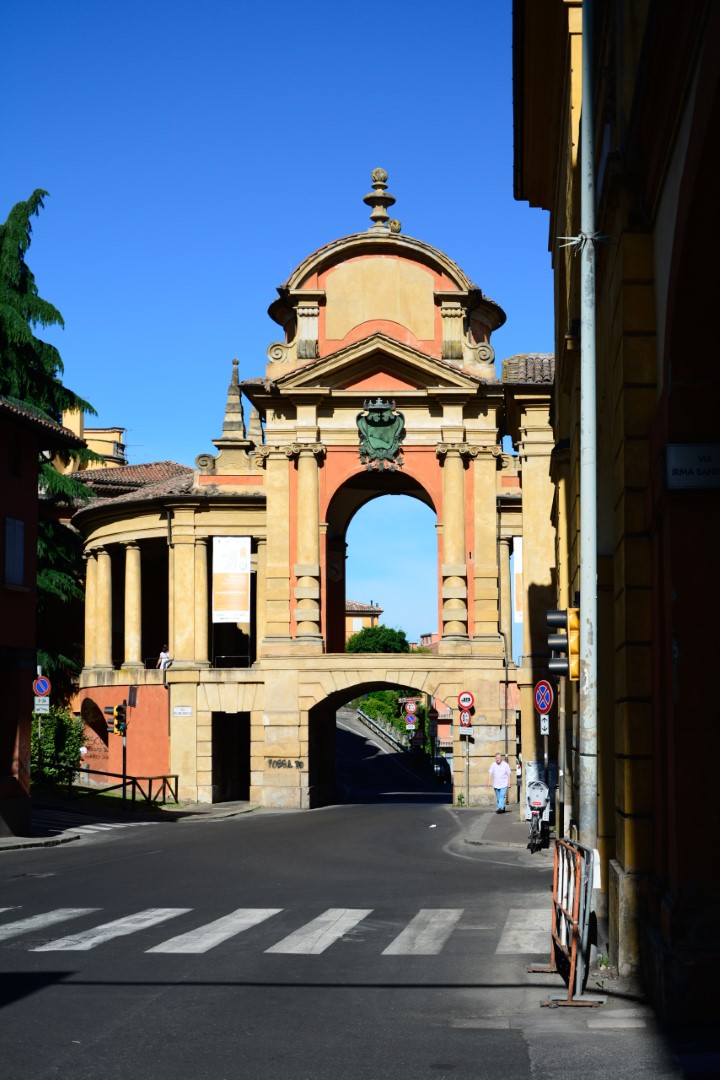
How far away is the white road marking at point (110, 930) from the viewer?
14.5 m

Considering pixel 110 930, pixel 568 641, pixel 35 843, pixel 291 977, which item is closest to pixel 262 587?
pixel 35 843

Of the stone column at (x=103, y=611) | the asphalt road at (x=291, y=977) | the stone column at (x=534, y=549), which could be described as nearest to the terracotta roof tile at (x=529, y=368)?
the stone column at (x=534, y=549)

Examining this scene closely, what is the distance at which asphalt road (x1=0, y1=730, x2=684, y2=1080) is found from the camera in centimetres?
934

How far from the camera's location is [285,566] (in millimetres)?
50031

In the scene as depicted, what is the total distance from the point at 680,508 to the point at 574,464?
1125cm

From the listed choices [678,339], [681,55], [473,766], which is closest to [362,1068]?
[678,339]

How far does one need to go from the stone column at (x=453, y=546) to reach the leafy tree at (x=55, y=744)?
12853 millimetres

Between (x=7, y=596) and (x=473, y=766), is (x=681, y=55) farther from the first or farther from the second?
(x=473, y=766)

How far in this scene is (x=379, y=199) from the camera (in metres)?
53.1

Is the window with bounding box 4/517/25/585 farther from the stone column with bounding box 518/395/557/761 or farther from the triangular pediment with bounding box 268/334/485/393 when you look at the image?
the triangular pediment with bounding box 268/334/485/393

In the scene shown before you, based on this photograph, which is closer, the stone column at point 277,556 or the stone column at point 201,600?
the stone column at point 277,556

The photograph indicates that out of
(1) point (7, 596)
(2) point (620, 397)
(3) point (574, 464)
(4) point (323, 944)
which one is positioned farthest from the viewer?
(1) point (7, 596)

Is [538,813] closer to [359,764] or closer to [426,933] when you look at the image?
[426,933]

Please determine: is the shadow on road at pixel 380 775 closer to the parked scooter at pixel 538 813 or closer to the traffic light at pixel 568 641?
the parked scooter at pixel 538 813
